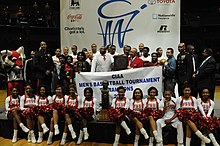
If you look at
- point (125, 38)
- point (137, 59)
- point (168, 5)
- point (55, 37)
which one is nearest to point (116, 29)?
point (125, 38)

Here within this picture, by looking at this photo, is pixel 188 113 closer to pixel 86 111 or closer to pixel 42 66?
pixel 86 111

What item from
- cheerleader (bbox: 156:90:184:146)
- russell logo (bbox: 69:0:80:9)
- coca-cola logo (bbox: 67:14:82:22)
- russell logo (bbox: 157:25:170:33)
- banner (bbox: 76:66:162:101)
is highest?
russell logo (bbox: 69:0:80:9)

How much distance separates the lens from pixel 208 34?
12320 mm

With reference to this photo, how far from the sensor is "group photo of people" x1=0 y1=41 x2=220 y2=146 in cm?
451

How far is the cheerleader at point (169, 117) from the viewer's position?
448cm

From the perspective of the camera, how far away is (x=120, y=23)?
7.48 metres

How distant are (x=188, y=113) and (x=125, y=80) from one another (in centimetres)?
138

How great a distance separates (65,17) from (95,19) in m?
0.77

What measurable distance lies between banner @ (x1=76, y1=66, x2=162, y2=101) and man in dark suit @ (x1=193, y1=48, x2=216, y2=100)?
2.11 ft

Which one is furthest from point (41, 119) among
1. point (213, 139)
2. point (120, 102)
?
point (213, 139)

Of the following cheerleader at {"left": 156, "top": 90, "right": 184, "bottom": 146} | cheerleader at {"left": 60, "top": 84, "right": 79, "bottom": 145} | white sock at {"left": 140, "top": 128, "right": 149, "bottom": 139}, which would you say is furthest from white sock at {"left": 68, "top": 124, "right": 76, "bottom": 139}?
cheerleader at {"left": 156, "top": 90, "right": 184, "bottom": 146}

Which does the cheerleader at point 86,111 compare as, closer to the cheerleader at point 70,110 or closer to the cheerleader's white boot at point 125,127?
the cheerleader at point 70,110

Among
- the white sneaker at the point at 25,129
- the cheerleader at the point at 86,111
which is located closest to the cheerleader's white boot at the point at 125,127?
the cheerleader at the point at 86,111

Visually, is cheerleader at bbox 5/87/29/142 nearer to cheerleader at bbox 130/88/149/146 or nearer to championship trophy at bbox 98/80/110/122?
championship trophy at bbox 98/80/110/122
